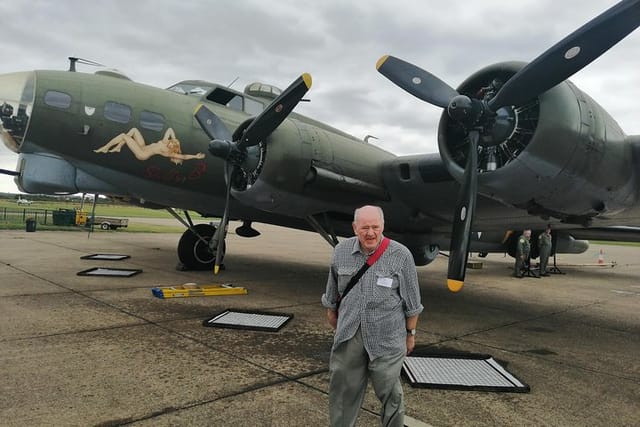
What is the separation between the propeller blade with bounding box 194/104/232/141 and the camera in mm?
8109

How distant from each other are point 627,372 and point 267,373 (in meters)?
3.80

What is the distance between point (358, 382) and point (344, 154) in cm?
638

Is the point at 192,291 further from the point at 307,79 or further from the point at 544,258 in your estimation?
the point at 544,258

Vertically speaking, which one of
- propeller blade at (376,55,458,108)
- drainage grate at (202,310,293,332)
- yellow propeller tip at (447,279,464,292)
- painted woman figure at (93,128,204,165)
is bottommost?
drainage grate at (202,310,293,332)

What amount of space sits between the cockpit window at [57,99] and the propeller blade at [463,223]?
6496mm

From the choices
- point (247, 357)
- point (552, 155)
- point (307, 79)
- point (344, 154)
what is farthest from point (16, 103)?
point (552, 155)

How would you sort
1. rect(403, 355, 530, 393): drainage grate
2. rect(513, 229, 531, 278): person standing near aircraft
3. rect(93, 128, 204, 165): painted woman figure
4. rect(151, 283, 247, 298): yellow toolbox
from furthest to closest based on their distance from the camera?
rect(513, 229, 531, 278): person standing near aircraft < rect(93, 128, 204, 165): painted woman figure < rect(151, 283, 247, 298): yellow toolbox < rect(403, 355, 530, 393): drainage grate

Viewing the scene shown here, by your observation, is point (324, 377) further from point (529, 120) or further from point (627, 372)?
point (529, 120)

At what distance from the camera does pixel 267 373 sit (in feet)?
13.3

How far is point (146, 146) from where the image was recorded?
8180 mm

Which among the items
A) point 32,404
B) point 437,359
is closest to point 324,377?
point 437,359

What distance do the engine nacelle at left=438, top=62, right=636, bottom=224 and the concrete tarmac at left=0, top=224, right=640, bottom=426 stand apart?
1.91 metres

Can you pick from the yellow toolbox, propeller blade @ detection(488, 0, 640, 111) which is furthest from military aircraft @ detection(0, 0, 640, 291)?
the yellow toolbox

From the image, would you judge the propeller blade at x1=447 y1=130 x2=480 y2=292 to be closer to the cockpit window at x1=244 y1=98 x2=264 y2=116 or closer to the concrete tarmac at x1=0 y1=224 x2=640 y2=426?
the concrete tarmac at x1=0 y1=224 x2=640 y2=426
